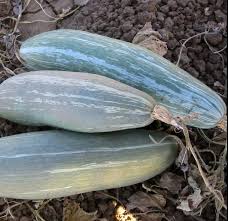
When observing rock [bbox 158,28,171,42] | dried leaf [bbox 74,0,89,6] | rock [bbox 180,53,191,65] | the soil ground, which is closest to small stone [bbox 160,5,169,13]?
the soil ground

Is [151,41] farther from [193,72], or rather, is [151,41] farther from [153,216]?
[153,216]

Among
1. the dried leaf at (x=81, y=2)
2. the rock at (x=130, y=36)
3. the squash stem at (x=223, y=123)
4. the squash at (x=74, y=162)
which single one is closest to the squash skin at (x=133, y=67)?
the squash stem at (x=223, y=123)

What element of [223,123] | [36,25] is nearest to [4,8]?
[36,25]

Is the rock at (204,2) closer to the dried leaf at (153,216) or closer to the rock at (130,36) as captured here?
the rock at (130,36)

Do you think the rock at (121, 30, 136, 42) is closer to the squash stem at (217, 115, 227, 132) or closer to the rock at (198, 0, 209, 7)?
the rock at (198, 0, 209, 7)

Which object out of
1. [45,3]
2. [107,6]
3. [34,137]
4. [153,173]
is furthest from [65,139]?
[45,3]

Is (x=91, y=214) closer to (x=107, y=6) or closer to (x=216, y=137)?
(x=216, y=137)

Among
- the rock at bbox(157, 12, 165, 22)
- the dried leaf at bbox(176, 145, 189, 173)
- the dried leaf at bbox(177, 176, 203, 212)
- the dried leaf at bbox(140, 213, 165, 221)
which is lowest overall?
the dried leaf at bbox(140, 213, 165, 221)
